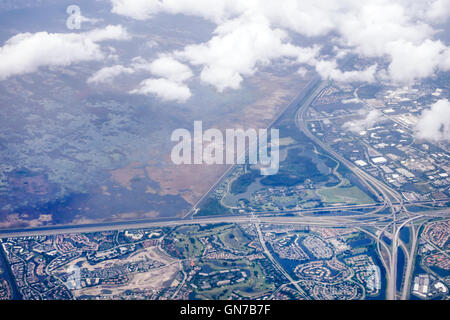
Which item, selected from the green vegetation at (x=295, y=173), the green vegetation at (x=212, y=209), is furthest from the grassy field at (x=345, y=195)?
the green vegetation at (x=212, y=209)

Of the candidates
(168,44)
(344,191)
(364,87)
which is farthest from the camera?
(168,44)

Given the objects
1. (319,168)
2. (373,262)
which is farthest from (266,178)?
(373,262)

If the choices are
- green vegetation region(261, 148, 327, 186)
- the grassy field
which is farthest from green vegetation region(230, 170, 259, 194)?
the grassy field

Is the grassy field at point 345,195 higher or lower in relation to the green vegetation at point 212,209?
higher

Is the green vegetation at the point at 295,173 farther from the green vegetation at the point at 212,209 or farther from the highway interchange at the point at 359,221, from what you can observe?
the green vegetation at the point at 212,209

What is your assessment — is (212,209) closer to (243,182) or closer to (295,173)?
(243,182)

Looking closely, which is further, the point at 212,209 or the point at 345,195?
the point at 345,195

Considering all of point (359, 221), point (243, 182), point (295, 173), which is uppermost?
point (295, 173)

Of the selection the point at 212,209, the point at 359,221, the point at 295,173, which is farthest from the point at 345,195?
the point at 212,209

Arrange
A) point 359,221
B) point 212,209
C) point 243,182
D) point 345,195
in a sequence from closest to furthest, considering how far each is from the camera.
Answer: point 359,221 → point 212,209 → point 345,195 → point 243,182

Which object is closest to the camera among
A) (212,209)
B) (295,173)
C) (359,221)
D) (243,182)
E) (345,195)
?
(359,221)

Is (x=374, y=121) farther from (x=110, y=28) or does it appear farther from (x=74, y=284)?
(x=110, y=28)
